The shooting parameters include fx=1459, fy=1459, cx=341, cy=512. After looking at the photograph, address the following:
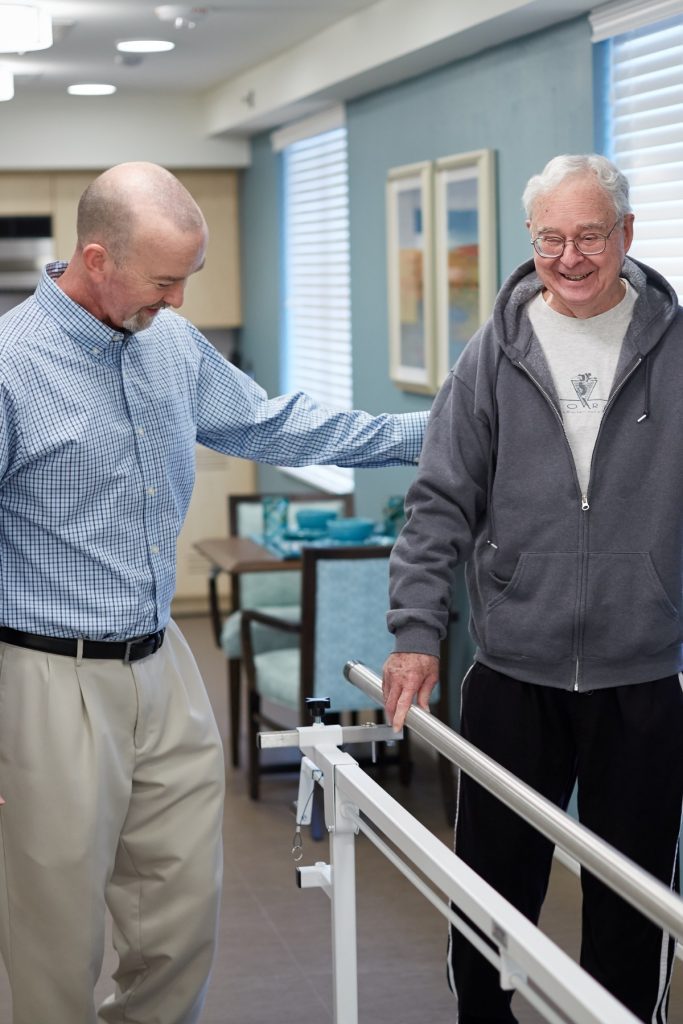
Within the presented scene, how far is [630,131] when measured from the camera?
3736 mm

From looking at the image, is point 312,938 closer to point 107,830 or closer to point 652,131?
point 107,830

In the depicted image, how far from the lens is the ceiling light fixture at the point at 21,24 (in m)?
3.59

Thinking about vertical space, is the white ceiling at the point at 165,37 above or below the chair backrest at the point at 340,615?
above

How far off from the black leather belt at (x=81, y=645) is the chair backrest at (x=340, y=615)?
1.98 meters

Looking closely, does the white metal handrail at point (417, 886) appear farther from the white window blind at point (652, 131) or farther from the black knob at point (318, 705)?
the white window blind at point (652, 131)

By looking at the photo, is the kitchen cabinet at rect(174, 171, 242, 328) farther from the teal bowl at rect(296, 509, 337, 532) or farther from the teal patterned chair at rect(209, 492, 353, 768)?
the teal bowl at rect(296, 509, 337, 532)

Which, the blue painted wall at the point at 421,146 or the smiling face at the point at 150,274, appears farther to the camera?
the blue painted wall at the point at 421,146

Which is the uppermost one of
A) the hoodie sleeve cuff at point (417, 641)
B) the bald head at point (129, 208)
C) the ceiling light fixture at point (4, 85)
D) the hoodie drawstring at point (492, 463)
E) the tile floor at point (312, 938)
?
the ceiling light fixture at point (4, 85)

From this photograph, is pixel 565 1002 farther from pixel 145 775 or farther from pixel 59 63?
pixel 59 63

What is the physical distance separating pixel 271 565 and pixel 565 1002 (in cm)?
343

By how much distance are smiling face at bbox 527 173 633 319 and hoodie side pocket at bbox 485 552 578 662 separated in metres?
0.40

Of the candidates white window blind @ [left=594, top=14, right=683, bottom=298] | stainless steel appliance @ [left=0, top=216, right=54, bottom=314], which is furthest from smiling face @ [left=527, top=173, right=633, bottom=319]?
stainless steel appliance @ [left=0, top=216, right=54, bottom=314]

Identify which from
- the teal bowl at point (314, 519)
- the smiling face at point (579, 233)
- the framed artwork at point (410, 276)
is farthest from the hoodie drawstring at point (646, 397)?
the teal bowl at point (314, 519)

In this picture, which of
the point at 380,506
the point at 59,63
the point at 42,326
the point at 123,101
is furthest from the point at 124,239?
the point at 123,101
